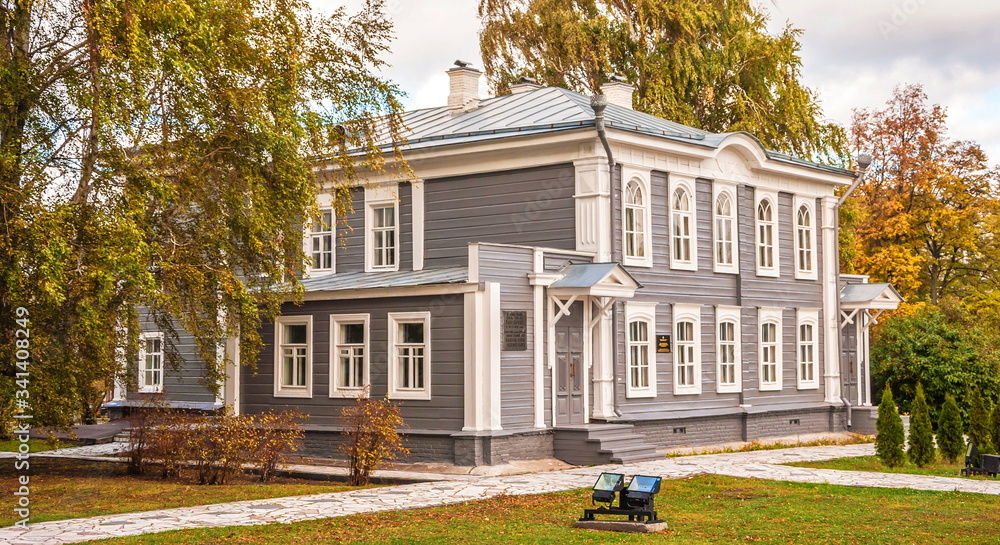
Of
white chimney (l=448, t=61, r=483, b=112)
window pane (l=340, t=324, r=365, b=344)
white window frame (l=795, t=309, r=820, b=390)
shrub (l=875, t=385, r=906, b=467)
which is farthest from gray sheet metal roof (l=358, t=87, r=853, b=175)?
shrub (l=875, t=385, r=906, b=467)

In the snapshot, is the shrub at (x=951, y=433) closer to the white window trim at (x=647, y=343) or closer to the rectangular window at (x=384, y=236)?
the white window trim at (x=647, y=343)

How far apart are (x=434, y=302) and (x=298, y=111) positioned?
4.14 meters

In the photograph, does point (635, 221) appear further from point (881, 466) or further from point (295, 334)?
point (295, 334)

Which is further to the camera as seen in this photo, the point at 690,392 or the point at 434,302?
the point at 690,392

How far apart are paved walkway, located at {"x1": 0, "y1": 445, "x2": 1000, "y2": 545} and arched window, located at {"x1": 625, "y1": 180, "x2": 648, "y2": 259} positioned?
427 centimetres

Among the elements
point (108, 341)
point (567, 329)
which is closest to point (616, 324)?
point (567, 329)

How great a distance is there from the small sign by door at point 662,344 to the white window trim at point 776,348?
349cm

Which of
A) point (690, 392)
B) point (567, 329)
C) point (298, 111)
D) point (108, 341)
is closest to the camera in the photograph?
point (108, 341)

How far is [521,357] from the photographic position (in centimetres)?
2142

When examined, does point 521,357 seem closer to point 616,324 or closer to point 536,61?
point 616,324

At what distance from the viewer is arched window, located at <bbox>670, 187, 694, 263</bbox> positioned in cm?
2504

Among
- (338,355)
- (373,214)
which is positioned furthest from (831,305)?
(338,355)

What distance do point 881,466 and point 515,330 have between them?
694 centimetres

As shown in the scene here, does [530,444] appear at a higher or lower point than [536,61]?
lower
